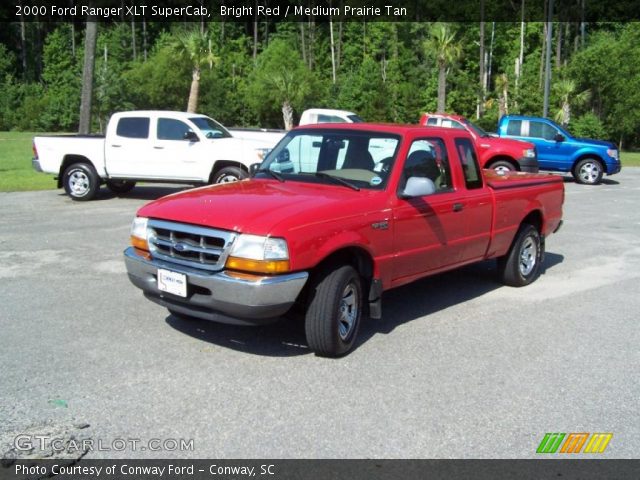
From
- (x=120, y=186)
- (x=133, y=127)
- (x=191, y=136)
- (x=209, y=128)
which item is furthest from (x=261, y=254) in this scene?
(x=120, y=186)

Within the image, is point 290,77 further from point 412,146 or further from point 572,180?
point 412,146

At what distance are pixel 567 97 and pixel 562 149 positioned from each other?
24.8 m

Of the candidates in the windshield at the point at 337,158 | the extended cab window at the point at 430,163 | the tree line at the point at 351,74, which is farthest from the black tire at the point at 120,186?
the tree line at the point at 351,74

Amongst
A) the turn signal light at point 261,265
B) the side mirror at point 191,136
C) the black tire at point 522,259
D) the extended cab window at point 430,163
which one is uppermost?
the side mirror at point 191,136

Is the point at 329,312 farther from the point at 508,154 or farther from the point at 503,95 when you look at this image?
the point at 503,95

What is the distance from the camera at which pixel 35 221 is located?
38.1 ft

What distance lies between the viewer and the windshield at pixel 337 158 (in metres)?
5.81

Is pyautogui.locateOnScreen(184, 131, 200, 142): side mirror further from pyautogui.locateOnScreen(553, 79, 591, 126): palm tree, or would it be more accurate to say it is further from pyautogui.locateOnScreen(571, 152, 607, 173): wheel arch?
pyautogui.locateOnScreen(553, 79, 591, 126): palm tree

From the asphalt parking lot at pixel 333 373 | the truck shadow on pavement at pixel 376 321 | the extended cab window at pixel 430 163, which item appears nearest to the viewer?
the asphalt parking lot at pixel 333 373

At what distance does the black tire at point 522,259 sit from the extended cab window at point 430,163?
5.35ft

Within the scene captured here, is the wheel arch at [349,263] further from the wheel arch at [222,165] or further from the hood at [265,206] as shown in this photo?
the wheel arch at [222,165]
